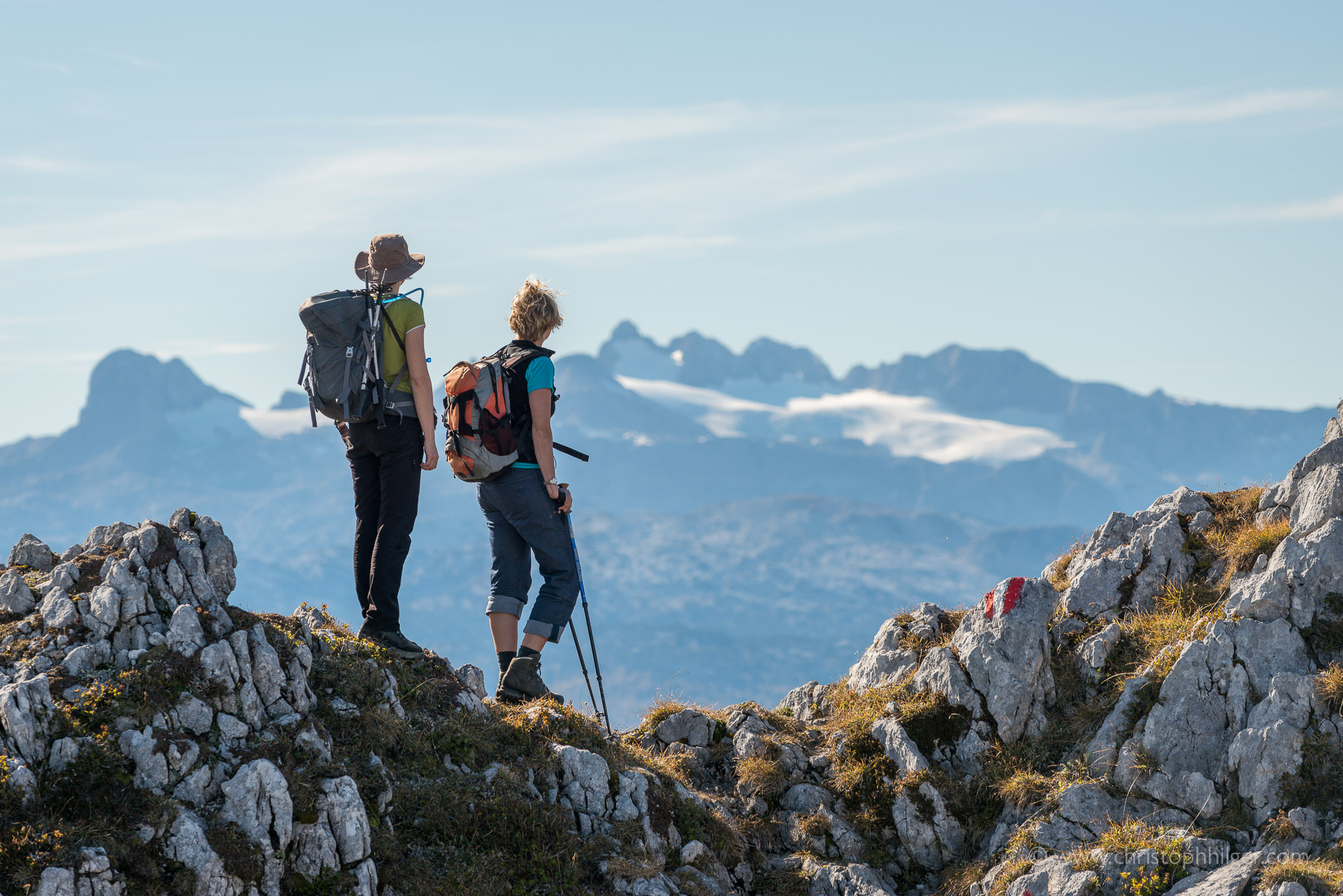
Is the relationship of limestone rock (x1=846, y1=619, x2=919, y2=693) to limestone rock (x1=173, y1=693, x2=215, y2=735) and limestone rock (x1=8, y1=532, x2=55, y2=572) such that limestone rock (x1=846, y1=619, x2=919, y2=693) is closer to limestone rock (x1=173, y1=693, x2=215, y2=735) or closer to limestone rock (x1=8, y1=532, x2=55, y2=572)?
limestone rock (x1=173, y1=693, x2=215, y2=735)

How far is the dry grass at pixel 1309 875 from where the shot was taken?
10453 millimetres

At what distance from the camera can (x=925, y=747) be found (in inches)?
572

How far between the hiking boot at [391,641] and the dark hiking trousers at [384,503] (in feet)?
0.26

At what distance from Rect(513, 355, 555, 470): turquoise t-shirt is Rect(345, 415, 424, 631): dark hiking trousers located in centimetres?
159

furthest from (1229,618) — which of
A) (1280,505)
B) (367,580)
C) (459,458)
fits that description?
(367,580)

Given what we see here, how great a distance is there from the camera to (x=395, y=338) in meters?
13.6

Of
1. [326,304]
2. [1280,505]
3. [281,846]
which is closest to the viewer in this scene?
[281,846]

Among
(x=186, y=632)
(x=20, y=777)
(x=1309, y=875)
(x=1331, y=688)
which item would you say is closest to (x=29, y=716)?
(x=20, y=777)

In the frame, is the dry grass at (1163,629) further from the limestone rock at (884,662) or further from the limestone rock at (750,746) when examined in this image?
the limestone rock at (750,746)

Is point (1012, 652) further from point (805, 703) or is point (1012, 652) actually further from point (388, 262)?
point (388, 262)

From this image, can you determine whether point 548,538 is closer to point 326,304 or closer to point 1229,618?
point 326,304

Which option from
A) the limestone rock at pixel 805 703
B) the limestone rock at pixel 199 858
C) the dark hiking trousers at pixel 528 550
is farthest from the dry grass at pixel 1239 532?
the limestone rock at pixel 199 858

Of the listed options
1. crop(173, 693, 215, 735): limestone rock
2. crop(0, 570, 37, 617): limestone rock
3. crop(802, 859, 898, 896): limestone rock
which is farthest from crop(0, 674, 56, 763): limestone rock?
crop(802, 859, 898, 896): limestone rock

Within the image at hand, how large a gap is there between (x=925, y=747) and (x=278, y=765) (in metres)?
8.22
